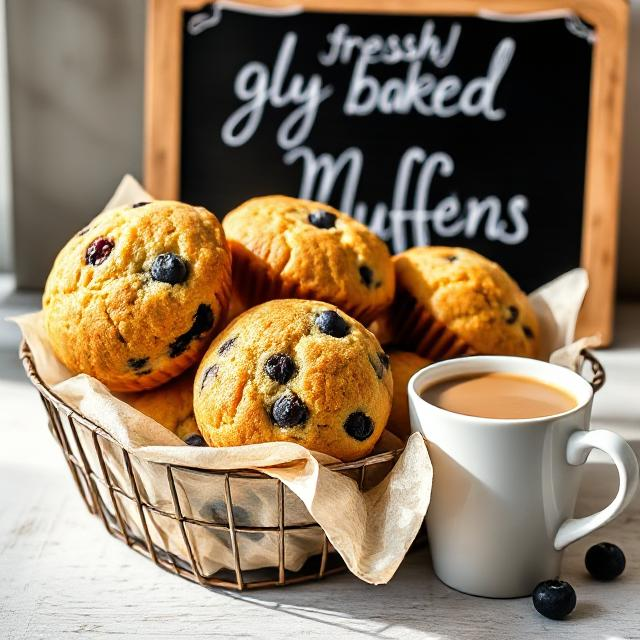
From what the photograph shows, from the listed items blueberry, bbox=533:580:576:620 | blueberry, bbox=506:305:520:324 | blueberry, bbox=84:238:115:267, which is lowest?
blueberry, bbox=533:580:576:620

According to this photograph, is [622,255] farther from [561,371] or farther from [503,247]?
[561,371]

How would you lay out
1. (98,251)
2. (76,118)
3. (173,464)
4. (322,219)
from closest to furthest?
Result: (173,464) → (98,251) → (322,219) → (76,118)

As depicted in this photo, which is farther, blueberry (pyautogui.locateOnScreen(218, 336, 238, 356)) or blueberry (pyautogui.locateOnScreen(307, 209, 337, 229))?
blueberry (pyautogui.locateOnScreen(307, 209, 337, 229))

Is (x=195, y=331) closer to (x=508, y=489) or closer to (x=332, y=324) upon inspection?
(x=332, y=324)

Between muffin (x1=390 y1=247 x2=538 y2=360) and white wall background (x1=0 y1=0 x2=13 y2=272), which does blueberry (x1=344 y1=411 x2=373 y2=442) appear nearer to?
muffin (x1=390 y1=247 x2=538 y2=360)

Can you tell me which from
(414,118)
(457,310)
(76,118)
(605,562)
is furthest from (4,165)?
(605,562)

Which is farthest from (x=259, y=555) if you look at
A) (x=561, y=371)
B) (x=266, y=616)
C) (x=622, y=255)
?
(x=622, y=255)

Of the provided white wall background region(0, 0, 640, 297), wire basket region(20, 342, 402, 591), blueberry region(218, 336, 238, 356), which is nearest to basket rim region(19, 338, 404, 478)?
wire basket region(20, 342, 402, 591)
